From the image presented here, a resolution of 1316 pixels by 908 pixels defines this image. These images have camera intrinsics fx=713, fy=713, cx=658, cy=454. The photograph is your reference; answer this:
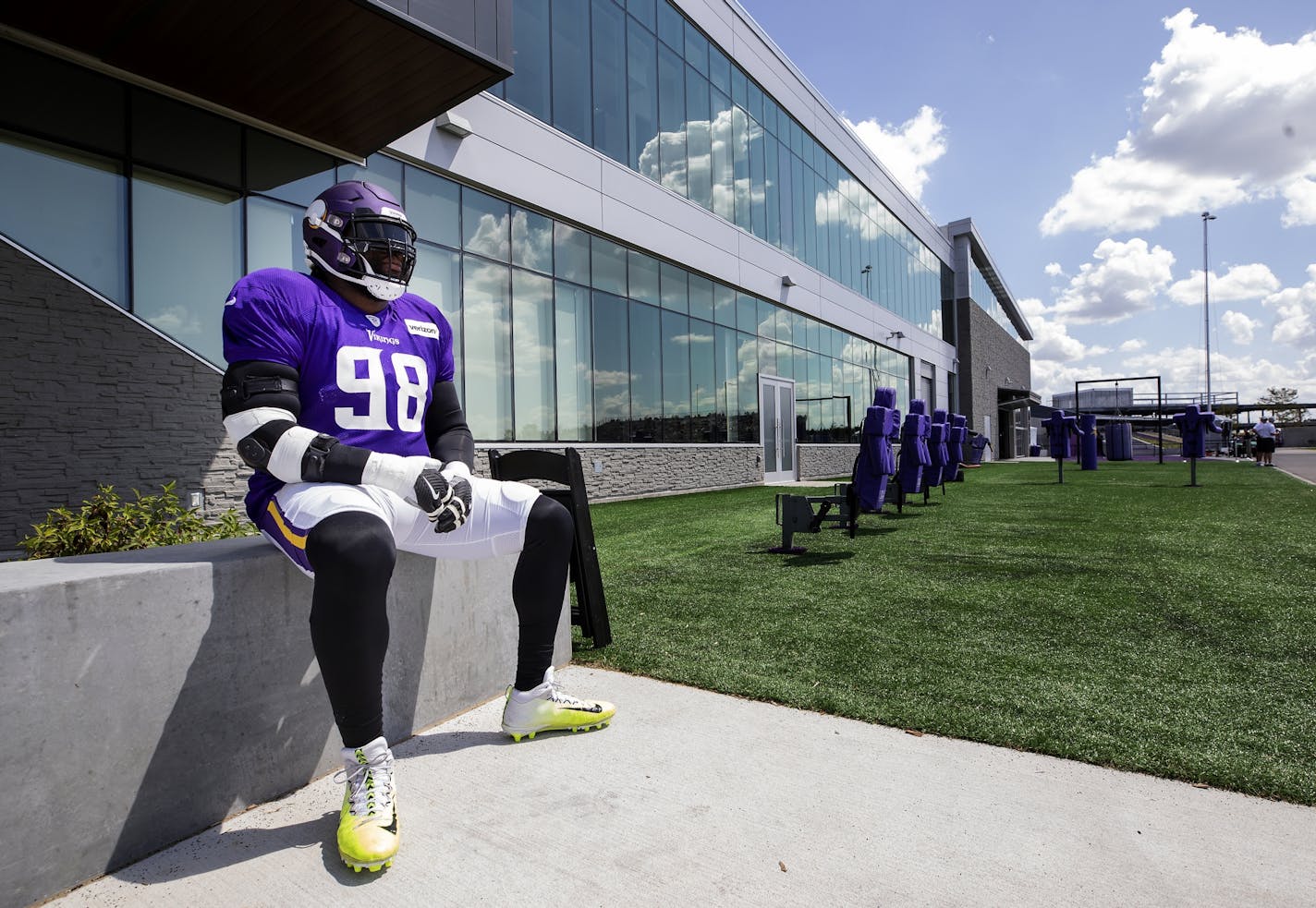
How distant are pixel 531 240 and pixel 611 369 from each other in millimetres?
3195

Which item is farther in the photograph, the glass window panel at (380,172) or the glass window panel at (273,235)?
the glass window panel at (380,172)

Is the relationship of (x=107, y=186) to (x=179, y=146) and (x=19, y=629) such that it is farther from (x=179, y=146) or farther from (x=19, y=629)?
(x=19, y=629)

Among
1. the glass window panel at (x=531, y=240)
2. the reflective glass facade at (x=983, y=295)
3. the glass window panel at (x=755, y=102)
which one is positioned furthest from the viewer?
the reflective glass facade at (x=983, y=295)

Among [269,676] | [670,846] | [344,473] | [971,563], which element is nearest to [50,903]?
[269,676]

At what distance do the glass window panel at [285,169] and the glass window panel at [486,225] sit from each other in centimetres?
267

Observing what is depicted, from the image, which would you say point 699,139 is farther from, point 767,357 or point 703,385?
point 767,357

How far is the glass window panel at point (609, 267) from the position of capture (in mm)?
14812

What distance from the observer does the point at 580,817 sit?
83.7 inches

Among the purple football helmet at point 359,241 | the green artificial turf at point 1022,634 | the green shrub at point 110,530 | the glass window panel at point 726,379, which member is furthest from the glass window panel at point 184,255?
the glass window panel at point 726,379

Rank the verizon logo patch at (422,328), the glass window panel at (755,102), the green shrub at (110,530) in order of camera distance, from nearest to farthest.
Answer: the verizon logo patch at (422,328) → the green shrub at (110,530) → the glass window panel at (755,102)

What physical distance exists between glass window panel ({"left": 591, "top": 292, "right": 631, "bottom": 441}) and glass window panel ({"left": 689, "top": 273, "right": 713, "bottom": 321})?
9.70 feet

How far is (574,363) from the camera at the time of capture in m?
14.1

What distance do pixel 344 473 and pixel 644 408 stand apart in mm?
13969

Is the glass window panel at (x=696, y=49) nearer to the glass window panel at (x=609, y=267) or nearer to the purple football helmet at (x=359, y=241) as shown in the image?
the glass window panel at (x=609, y=267)
